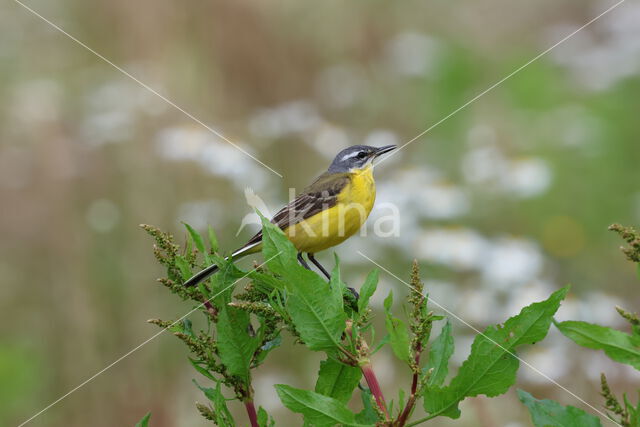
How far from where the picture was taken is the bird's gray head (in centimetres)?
553

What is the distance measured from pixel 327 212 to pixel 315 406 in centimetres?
320

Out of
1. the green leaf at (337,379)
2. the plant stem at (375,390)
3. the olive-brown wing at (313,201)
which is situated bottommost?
the plant stem at (375,390)

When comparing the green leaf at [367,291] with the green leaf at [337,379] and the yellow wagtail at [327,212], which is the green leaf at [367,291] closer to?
the green leaf at [337,379]

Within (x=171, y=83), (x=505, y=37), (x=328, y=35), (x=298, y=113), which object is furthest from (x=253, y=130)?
(x=505, y=37)

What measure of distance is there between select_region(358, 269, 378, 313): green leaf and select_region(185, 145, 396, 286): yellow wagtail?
8.24 feet

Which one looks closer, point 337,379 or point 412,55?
point 337,379

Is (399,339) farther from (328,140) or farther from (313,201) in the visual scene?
(328,140)

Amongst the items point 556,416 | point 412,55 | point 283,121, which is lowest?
point 556,416

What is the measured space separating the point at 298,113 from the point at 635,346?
5.42m

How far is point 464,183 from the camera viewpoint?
666 centimetres

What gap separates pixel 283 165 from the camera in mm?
6855

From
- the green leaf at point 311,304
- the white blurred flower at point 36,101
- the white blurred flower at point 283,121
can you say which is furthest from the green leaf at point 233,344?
the white blurred flower at point 36,101

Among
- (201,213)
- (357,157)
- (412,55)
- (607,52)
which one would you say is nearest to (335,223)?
(357,157)

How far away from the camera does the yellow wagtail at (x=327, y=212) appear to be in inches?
187
